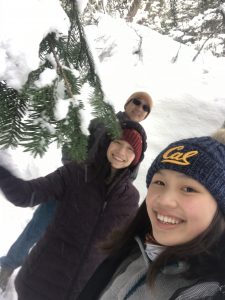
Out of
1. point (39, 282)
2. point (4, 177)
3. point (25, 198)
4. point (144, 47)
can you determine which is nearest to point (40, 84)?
point (4, 177)

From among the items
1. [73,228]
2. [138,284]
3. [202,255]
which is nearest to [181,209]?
[202,255]

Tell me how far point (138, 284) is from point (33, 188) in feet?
3.26

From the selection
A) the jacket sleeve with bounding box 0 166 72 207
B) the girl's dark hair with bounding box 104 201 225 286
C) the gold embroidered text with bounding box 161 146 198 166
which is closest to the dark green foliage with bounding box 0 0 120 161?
the gold embroidered text with bounding box 161 146 198 166

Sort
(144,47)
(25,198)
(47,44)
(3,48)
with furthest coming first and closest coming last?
(144,47) → (25,198) → (47,44) → (3,48)

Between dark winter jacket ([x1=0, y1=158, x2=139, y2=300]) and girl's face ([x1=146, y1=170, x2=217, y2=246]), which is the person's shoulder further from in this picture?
dark winter jacket ([x1=0, y1=158, x2=139, y2=300])

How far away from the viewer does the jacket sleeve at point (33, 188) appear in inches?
74.2

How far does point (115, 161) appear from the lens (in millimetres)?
2188

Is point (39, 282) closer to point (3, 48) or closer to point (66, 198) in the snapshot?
point (66, 198)

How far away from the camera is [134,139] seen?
89.2 inches

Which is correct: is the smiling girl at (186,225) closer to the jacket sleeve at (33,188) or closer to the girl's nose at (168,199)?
the girl's nose at (168,199)

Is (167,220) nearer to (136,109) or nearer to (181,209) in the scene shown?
(181,209)

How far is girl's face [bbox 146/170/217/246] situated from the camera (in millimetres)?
1255

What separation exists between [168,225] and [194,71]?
12583mm

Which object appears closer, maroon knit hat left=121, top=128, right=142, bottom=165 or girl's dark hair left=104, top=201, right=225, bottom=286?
girl's dark hair left=104, top=201, right=225, bottom=286
